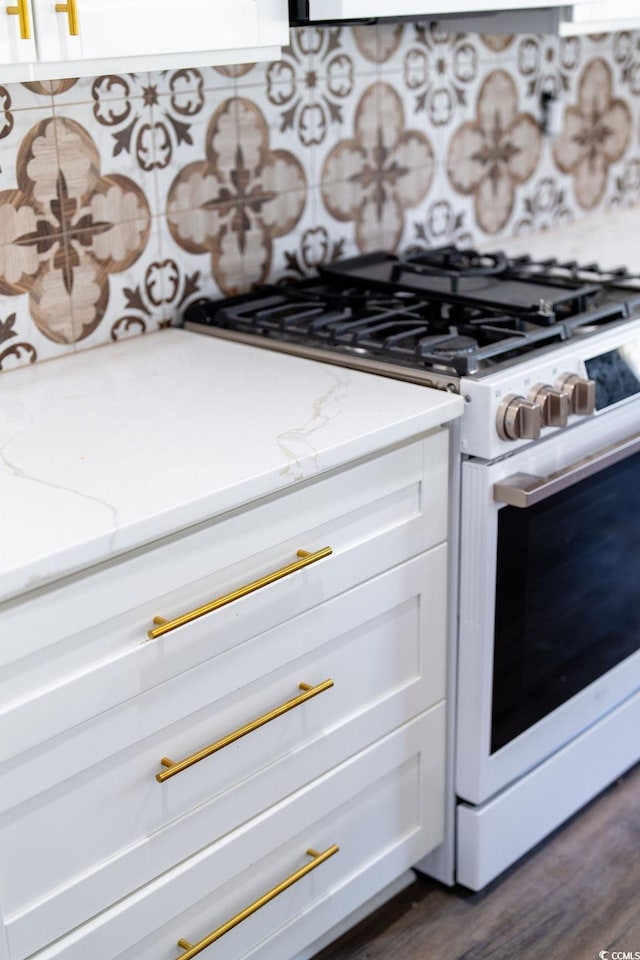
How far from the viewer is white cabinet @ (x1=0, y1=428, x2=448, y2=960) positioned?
1282 millimetres

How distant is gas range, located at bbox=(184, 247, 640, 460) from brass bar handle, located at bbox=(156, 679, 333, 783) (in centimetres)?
41

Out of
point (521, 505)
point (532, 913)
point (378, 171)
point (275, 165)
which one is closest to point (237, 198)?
point (275, 165)

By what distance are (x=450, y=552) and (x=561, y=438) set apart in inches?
9.8

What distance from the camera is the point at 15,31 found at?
1365 millimetres

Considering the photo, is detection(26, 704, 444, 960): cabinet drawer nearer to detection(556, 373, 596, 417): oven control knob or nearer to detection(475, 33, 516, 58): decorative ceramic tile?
detection(556, 373, 596, 417): oven control knob

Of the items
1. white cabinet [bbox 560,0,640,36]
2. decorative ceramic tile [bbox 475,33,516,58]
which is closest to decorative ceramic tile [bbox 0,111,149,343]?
white cabinet [bbox 560,0,640,36]

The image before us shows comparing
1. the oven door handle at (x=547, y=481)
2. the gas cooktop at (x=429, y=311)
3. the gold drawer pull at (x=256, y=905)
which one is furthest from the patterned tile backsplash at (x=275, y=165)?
the gold drawer pull at (x=256, y=905)

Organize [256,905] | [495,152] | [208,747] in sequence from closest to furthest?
[208,747] < [256,905] < [495,152]

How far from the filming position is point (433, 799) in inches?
73.7

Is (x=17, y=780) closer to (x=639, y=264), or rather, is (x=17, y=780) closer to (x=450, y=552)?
(x=450, y=552)

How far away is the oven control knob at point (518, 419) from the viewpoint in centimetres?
164

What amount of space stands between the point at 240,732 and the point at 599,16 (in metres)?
1.45

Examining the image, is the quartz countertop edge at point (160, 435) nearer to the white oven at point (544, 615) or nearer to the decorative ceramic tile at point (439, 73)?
the white oven at point (544, 615)

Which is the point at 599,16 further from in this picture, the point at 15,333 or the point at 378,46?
the point at 15,333
